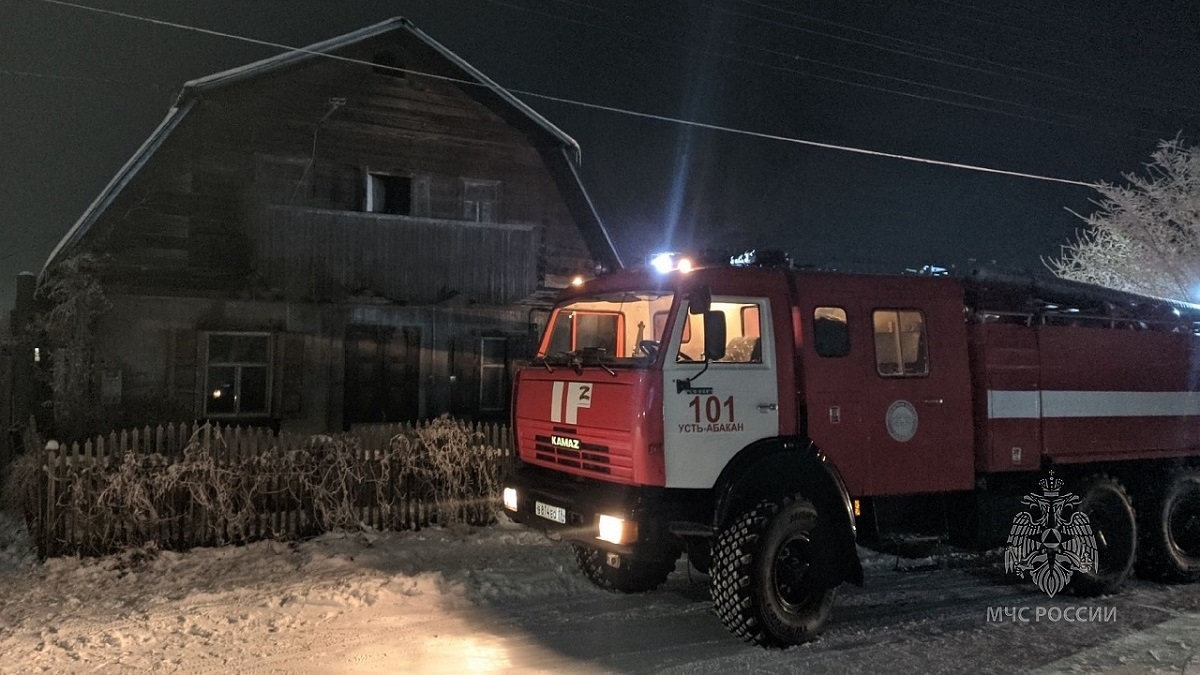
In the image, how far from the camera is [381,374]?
15023 millimetres

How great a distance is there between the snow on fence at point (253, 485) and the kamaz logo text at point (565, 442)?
4.82 ft

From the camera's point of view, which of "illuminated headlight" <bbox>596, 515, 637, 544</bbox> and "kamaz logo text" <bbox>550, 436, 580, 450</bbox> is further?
"kamaz logo text" <bbox>550, 436, 580, 450</bbox>

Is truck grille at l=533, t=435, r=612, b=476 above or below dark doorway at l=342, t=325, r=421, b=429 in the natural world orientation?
below

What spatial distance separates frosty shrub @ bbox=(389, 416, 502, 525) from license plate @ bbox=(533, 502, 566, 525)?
133 inches

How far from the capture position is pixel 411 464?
9227 mm

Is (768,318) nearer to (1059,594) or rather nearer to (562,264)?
(1059,594)

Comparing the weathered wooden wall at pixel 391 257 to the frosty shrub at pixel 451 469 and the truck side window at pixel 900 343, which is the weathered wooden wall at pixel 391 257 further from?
the truck side window at pixel 900 343

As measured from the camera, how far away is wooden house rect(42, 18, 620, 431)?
13352 millimetres

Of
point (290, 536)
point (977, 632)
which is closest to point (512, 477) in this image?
point (290, 536)

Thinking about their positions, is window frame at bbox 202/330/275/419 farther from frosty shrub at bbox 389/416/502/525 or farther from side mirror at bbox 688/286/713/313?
side mirror at bbox 688/286/713/313

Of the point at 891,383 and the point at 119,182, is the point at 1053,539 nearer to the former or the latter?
the point at 891,383

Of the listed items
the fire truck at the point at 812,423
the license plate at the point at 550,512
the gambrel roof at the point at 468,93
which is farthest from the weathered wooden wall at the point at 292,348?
the license plate at the point at 550,512

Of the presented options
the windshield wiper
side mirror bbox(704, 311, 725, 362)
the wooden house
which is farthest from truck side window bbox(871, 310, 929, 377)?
the wooden house

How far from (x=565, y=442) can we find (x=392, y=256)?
375 inches
